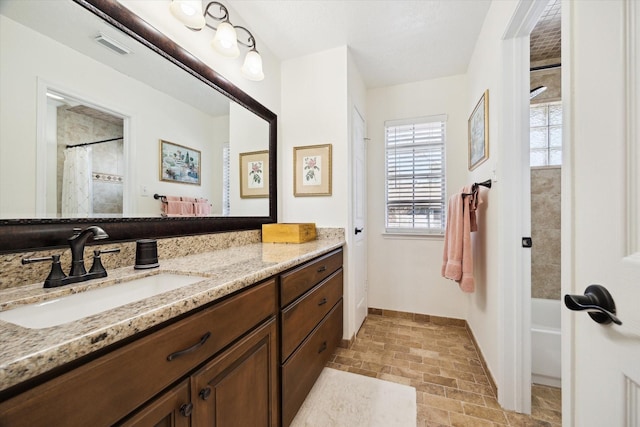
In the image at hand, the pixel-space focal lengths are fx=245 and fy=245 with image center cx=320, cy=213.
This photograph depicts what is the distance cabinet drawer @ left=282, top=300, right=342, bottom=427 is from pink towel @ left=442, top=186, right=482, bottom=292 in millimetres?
979

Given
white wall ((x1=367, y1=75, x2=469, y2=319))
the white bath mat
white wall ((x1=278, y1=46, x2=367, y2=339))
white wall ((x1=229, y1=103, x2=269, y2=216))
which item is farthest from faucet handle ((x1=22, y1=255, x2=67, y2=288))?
white wall ((x1=367, y1=75, x2=469, y2=319))

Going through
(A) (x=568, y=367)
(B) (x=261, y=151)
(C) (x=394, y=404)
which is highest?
(B) (x=261, y=151)

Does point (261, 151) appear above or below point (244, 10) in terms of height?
below

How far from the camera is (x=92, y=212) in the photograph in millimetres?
1003

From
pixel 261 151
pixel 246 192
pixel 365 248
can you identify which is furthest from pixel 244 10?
pixel 365 248

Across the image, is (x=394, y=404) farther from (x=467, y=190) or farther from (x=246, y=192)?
(x=246, y=192)

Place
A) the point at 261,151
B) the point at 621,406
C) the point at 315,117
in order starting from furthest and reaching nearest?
the point at 315,117 → the point at 261,151 → the point at 621,406

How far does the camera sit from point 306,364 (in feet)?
4.59

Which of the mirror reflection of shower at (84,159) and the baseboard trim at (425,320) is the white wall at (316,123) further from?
the mirror reflection of shower at (84,159)

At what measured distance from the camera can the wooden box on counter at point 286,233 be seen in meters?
1.84

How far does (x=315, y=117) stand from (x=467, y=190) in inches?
55.1

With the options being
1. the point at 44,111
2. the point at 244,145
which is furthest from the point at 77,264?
the point at 244,145

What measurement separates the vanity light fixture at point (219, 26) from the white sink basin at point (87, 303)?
128 cm

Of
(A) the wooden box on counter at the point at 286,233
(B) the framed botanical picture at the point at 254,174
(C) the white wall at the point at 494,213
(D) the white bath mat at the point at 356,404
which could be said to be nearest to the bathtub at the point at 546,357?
(C) the white wall at the point at 494,213
